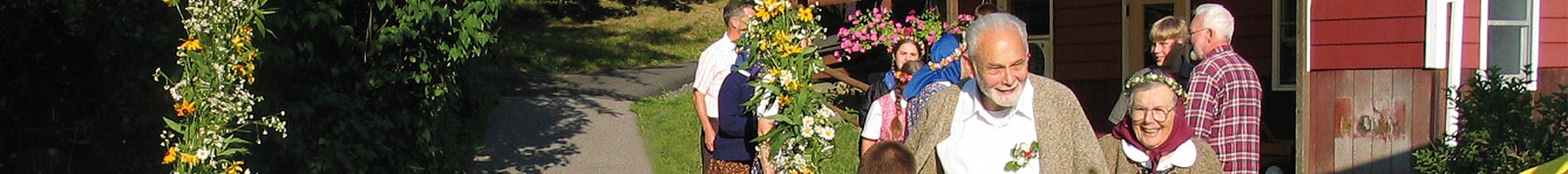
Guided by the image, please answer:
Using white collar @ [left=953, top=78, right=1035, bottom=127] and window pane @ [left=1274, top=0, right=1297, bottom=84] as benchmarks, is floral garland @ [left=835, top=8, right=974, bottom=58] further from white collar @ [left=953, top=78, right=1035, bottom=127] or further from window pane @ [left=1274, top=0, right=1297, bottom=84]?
white collar @ [left=953, top=78, right=1035, bottom=127]

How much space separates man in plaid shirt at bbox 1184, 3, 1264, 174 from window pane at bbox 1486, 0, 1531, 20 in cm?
287

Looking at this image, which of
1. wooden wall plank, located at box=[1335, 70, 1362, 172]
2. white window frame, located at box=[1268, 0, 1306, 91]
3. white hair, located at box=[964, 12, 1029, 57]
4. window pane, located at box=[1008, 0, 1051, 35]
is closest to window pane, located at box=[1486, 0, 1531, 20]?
wooden wall plank, located at box=[1335, 70, 1362, 172]

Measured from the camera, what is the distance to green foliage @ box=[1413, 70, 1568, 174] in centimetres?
697

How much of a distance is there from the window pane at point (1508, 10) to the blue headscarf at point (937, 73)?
340cm

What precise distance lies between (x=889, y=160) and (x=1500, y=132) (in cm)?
397

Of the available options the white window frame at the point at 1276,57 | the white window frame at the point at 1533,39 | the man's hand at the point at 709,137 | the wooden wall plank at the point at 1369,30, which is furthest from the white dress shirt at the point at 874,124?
the white window frame at the point at 1276,57

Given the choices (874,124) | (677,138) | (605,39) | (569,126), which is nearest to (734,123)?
(874,124)

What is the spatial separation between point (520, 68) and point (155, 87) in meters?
12.7

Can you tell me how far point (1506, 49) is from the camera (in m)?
7.52

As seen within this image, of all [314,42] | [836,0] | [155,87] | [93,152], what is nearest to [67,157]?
[93,152]

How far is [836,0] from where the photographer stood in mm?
10766

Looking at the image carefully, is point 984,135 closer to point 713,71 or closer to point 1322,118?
point 713,71

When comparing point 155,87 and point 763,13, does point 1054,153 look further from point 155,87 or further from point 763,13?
point 155,87

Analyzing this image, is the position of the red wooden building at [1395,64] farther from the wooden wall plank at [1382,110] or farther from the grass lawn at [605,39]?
the grass lawn at [605,39]
